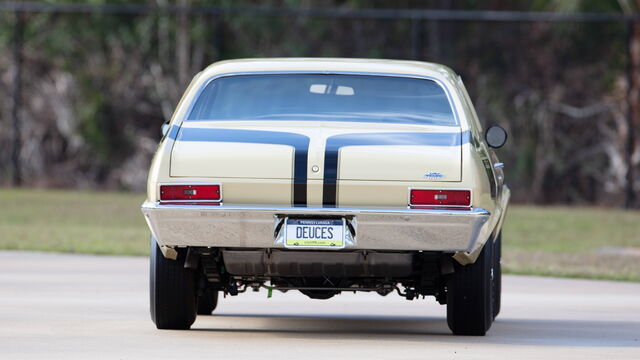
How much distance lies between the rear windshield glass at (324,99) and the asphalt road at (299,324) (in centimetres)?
135

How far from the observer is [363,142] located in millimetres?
9805

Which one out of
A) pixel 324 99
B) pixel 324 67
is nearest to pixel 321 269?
pixel 324 99

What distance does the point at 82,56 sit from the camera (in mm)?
28000

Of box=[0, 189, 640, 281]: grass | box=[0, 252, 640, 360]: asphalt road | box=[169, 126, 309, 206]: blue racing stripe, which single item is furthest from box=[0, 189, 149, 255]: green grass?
box=[169, 126, 309, 206]: blue racing stripe

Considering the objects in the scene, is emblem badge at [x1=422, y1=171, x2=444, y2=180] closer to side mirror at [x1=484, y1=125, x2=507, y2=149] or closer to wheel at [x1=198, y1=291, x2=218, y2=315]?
side mirror at [x1=484, y1=125, x2=507, y2=149]

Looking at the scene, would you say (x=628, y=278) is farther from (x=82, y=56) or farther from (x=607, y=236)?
(x=82, y=56)

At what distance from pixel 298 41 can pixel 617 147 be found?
212 inches

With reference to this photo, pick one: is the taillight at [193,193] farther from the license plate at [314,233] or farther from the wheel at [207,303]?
the wheel at [207,303]

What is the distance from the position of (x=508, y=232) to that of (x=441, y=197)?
40.1ft

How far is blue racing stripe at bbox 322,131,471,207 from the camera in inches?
378

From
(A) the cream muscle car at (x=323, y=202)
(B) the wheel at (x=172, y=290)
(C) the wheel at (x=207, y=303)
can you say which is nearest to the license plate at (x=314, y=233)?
(A) the cream muscle car at (x=323, y=202)

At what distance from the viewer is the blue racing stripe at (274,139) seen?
9609 millimetres

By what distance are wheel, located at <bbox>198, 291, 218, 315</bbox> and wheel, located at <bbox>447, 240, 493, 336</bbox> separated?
2157mm

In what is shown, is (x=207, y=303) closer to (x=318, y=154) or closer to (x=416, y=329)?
(x=416, y=329)
